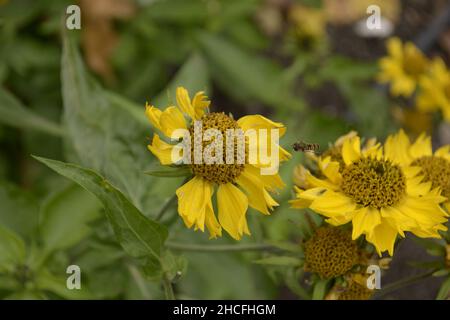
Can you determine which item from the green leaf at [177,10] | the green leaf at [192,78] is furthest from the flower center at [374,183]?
the green leaf at [177,10]

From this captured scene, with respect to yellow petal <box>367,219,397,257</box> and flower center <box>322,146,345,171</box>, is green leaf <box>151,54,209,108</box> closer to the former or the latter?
flower center <box>322,146,345,171</box>

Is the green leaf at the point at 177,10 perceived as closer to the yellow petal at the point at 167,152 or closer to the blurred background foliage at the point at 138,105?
the blurred background foliage at the point at 138,105

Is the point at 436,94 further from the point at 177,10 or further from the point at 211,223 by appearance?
the point at 211,223

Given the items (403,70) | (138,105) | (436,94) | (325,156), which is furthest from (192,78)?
(403,70)

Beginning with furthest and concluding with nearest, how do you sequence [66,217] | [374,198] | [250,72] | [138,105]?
[250,72], [138,105], [66,217], [374,198]

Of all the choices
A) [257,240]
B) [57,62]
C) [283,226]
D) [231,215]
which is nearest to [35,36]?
[57,62]
